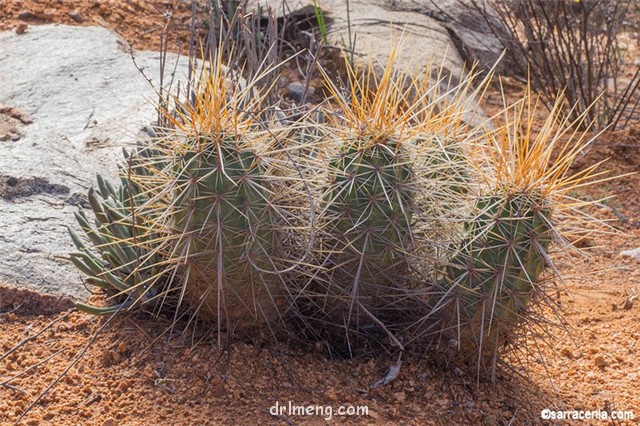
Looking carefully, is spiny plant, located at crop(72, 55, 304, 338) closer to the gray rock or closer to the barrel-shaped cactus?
the barrel-shaped cactus

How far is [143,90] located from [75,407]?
8.23ft

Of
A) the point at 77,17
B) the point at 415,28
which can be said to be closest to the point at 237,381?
the point at 77,17

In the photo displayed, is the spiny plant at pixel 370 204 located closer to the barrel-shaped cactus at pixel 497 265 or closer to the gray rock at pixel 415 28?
the barrel-shaped cactus at pixel 497 265

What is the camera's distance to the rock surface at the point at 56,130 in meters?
3.30

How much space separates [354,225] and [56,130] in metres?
2.26

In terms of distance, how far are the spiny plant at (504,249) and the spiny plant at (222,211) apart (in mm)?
552

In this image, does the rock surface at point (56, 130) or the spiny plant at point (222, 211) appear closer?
the spiny plant at point (222, 211)

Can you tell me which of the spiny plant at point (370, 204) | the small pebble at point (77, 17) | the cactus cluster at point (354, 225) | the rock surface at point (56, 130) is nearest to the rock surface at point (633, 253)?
the cactus cluster at point (354, 225)

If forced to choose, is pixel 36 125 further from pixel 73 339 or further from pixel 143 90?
pixel 73 339

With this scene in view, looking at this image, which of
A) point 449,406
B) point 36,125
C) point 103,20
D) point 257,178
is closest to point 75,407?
point 257,178

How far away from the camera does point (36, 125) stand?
4254mm

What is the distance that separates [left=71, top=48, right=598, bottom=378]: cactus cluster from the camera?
98.5 inches

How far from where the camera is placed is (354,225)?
8.48 ft

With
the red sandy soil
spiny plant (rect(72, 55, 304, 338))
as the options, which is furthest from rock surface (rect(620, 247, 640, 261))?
spiny plant (rect(72, 55, 304, 338))
